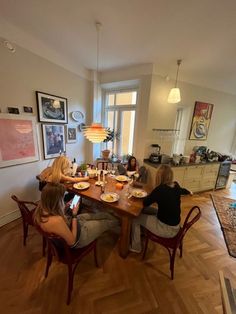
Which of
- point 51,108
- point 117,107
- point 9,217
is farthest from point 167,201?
point 117,107

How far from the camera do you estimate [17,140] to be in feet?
7.70

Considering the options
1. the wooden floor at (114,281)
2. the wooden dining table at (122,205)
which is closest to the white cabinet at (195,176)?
the wooden dining table at (122,205)

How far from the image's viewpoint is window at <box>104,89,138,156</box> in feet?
12.5

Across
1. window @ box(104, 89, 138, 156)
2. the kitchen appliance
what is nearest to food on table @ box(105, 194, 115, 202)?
window @ box(104, 89, 138, 156)

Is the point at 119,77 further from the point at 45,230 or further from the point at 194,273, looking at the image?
the point at 194,273

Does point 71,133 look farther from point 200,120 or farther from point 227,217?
point 227,217

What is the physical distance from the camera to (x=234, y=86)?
13.5ft

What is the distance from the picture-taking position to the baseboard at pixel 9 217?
2.33 meters

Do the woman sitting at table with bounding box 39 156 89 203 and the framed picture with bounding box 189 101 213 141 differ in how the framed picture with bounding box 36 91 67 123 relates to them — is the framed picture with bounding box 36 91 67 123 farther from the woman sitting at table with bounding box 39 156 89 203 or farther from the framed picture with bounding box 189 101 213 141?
the framed picture with bounding box 189 101 213 141

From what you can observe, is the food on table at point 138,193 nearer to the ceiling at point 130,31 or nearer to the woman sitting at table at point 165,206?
the woman sitting at table at point 165,206

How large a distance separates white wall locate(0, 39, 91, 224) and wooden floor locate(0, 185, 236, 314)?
25.6 inches

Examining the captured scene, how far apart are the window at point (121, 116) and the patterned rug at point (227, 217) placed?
2394 mm

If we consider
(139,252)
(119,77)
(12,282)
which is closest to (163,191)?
(139,252)

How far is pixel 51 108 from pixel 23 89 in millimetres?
555
